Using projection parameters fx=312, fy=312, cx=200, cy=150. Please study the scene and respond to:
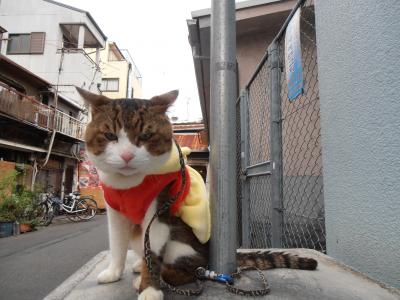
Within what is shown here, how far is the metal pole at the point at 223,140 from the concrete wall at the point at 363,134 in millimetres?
611

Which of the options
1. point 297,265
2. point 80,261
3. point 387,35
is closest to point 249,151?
point 297,265

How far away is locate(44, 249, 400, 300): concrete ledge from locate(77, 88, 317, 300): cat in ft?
0.22

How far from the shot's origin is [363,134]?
1.50 meters

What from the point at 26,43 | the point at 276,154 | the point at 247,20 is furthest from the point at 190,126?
the point at 276,154

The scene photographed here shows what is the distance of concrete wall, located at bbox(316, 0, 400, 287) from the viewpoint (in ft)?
4.46

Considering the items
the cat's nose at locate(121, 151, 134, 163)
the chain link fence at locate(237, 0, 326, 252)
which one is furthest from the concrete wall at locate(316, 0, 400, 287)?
the cat's nose at locate(121, 151, 134, 163)

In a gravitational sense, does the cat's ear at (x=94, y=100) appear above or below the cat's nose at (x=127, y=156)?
above

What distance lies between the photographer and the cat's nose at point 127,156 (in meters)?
1.36

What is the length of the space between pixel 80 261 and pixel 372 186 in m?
5.49

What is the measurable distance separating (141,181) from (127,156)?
174 millimetres

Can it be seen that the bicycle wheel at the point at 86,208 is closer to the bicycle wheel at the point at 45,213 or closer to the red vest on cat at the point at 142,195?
the bicycle wheel at the point at 45,213

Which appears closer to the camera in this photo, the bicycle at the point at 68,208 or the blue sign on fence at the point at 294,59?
the blue sign on fence at the point at 294,59

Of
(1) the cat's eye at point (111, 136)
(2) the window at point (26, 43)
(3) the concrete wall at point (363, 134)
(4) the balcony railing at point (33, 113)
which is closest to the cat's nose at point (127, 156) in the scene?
(1) the cat's eye at point (111, 136)

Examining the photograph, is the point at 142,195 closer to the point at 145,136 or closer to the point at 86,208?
the point at 145,136
